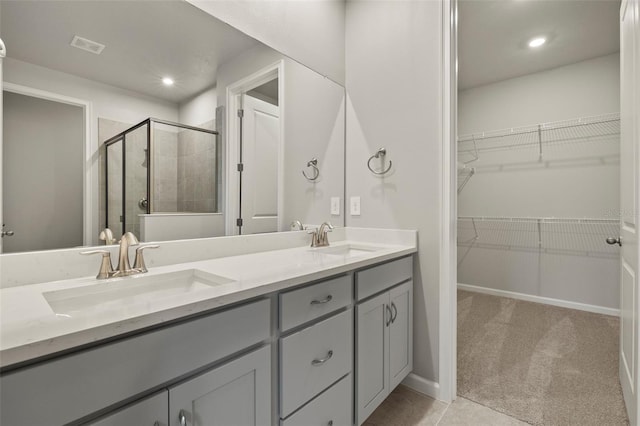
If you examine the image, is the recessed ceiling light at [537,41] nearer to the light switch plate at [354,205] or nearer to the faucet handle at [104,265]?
the light switch plate at [354,205]

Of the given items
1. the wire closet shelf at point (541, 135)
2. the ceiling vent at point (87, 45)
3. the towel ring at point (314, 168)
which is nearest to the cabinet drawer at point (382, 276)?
the towel ring at point (314, 168)

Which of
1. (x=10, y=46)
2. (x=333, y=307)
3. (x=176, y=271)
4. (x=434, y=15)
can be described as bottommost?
(x=333, y=307)

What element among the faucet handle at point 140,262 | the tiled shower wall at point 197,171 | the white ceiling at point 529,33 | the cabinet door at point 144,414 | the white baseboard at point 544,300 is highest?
the white ceiling at point 529,33

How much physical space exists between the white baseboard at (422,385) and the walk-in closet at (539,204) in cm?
18

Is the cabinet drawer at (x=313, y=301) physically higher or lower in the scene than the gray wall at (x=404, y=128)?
lower

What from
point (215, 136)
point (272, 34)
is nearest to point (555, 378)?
point (215, 136)

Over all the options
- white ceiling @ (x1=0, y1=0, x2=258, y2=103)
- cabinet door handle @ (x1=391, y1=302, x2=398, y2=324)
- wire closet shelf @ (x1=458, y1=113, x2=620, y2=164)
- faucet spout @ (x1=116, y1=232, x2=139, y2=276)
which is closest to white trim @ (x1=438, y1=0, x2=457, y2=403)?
cabinet door handle @ (x1=391, y1=302, x2=398, y2=324)

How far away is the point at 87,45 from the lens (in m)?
1.06

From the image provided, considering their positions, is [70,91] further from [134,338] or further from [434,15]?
[434,15]

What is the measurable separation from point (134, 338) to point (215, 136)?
3.25 ft

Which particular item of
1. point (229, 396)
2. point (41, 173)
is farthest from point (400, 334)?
point (41, 173)

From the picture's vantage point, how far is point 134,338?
2.17 feet

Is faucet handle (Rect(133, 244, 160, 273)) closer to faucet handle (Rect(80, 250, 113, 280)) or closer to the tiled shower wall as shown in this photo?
faucet handle (Rect(80, 250, 113, 280))

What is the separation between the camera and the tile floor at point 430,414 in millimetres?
1510
